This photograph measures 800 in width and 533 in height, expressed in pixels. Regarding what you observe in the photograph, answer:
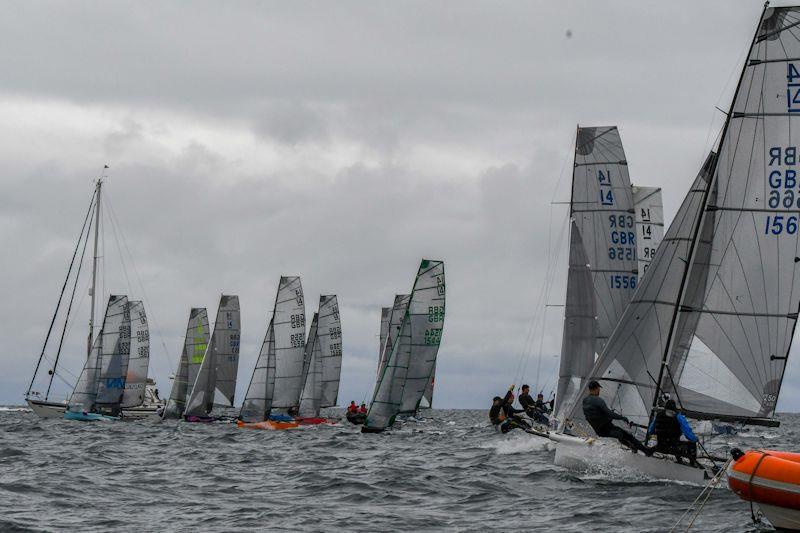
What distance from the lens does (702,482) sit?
20797mm

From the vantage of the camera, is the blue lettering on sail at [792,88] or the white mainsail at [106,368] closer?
the blue lettering on sail at [792,88]

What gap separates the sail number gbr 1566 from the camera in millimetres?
21734

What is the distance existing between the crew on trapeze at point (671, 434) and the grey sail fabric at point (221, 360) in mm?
A: 39222

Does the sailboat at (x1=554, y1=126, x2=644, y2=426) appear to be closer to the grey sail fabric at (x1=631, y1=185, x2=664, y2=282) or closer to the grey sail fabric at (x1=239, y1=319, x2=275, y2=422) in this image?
the grey sail fabric at (x1=631, y1=185, x2=664, y2=282)

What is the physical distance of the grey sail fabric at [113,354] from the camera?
197ft

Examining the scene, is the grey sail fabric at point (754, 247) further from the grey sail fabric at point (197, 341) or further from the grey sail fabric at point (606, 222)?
the grey sail fabric at point (197, 341)

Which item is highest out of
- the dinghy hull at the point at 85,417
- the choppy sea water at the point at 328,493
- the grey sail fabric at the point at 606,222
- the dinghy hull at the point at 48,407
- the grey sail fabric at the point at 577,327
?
the grey sail fabric at the point at 606,222

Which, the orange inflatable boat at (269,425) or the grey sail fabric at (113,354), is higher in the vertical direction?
the grey sail fabric at (113,354)

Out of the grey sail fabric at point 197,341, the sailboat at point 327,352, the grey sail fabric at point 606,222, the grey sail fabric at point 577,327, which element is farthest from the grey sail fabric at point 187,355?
the grey sail fabric at point 606,222

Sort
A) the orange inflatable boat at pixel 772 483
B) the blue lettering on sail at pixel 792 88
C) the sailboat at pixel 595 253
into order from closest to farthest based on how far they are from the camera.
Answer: the orange inflatable boat at pixel 772 483 → the blue lettering on sail at pixel 792 88 → the sailboat at pixel 595 253

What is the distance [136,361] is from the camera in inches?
2403

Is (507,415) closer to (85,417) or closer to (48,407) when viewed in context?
(85,417)

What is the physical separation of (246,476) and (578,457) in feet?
23.2

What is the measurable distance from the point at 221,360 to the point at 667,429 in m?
41.5
